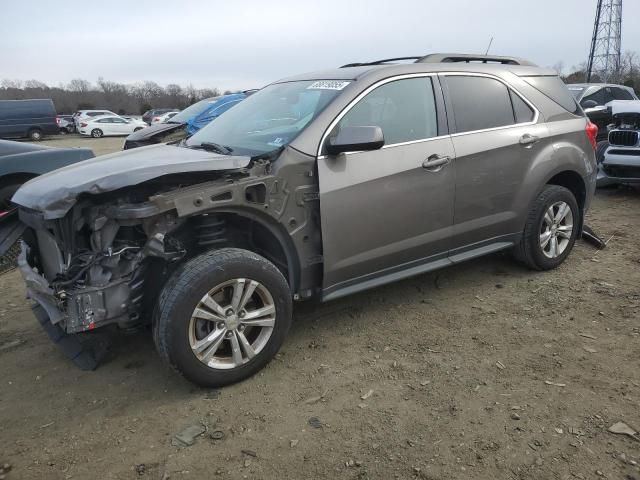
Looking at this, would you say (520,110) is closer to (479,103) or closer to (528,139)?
(528,139)

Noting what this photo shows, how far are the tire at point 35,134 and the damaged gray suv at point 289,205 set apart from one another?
27.1m

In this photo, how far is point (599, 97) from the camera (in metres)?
11.3

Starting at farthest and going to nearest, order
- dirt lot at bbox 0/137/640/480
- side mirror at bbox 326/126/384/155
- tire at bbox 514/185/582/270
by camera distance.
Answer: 1. tire at bbox 514/185/582/270
2. side mirror at bbox 326/126/384/155
3. dirt lot at bbox 0/137/640/480

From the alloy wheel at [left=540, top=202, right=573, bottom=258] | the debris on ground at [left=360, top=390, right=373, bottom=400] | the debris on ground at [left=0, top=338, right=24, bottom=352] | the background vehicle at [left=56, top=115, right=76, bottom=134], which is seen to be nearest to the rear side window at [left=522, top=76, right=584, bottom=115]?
the alloy wheel at [left=540, top=202, right=573, bottom=258]

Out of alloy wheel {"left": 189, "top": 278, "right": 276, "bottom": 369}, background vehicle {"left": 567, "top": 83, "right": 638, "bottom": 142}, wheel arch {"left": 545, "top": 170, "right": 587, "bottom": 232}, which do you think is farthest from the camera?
background vehicle {"left": 567, "top": 83, "right": 638, "bottom": 142}

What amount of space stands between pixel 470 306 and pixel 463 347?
0.68 meters

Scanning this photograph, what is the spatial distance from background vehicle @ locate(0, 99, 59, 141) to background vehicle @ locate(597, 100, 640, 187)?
87.9 feet

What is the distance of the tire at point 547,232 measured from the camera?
4363 millimetres

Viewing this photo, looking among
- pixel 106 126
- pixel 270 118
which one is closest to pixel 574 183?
pixel 270 118

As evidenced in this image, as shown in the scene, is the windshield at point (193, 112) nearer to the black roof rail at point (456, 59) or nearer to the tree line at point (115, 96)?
the black roof rail at point (456, 59)

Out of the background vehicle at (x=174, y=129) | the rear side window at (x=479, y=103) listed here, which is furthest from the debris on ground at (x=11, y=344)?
the rear side window at (x=479, y=103)

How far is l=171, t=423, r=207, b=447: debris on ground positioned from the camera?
2.62 metres

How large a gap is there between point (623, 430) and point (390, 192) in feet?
6.16

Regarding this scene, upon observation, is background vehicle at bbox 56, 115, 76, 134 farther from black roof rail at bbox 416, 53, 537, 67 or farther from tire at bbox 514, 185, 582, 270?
tire at bbox 514, 185, 582, 270
